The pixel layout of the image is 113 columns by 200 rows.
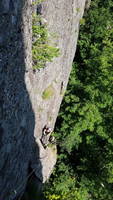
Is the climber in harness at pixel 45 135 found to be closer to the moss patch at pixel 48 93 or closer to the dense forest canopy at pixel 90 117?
the moss patch at pixel 48 93

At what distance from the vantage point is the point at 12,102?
5.71m

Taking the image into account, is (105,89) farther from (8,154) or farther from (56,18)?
(8,154)

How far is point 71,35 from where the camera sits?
1286 centimetres

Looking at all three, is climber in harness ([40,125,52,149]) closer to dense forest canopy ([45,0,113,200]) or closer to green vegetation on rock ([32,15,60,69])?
dense forest canopy ([45,0,113,200])

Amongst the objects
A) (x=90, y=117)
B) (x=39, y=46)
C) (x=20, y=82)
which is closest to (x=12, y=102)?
(x=20, y=82)

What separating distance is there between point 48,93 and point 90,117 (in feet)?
11.4

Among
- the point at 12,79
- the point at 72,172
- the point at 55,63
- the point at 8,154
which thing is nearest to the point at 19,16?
the point at 12,79

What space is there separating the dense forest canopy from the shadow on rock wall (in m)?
7.01

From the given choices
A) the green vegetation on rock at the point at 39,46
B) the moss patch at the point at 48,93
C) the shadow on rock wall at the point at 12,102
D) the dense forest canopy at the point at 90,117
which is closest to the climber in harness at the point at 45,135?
the moss patch at the point at 48,93

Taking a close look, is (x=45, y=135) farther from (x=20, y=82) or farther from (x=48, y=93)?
(x=20, y=82)

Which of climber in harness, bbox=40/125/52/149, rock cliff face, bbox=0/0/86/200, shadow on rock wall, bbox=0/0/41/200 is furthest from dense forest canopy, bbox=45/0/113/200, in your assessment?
shadow on rock wall, bbox=0/0/41/200

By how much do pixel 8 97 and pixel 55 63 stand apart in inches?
241

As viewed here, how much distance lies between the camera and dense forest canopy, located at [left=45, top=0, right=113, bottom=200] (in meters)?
14.4

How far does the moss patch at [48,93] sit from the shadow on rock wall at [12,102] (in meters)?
3.82
